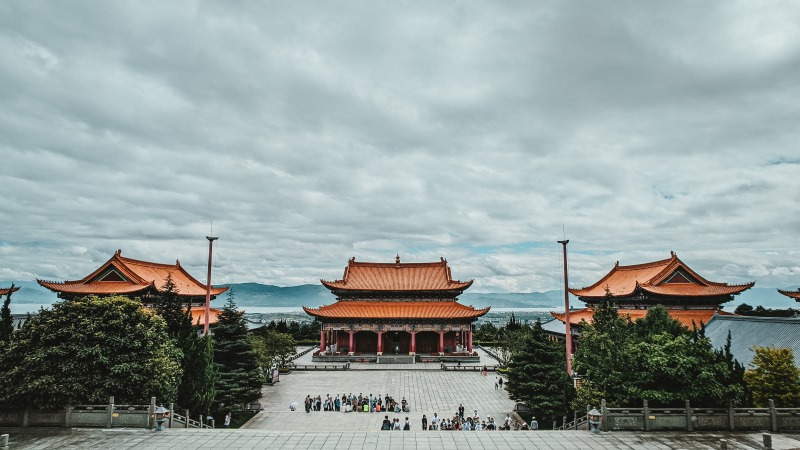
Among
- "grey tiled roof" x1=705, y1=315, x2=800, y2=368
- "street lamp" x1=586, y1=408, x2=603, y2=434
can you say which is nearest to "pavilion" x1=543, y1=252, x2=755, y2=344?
"grey tiled roof" x1=705, y1=315, x2=800, y2=368

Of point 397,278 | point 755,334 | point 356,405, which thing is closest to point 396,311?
point 397,278

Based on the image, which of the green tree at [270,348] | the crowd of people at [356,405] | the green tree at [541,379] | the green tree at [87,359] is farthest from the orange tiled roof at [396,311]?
the green tree at [87,359]

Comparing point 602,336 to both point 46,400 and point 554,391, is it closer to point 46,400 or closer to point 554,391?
point 554,391

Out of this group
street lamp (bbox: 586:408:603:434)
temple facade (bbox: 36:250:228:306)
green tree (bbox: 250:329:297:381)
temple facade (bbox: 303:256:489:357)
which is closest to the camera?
street lamp (bbox: 586:408:603:434)

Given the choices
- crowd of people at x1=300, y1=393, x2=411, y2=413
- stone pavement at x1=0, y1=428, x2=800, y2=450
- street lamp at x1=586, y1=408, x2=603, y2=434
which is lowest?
crowd of people at x1=300, y1=393, x2=411, y2=413

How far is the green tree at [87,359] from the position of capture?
1947 centimetres

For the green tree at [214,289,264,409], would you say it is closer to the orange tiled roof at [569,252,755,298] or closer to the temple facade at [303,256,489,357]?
the temple facade at [303,256,489,357]

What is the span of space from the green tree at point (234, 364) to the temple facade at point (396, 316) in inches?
942

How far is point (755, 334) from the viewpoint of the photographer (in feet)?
108

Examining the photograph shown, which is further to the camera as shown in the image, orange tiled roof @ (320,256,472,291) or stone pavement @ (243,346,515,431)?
orange tiled roof @ (320,256,472,291)

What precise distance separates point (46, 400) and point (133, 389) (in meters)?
3.17

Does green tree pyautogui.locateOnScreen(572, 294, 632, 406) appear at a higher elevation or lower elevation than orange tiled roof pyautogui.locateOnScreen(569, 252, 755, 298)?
lower

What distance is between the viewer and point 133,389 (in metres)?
20.8

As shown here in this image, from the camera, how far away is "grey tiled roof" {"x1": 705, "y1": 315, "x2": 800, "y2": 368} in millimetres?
30297
